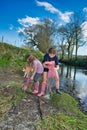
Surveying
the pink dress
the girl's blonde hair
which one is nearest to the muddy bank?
the pink dress

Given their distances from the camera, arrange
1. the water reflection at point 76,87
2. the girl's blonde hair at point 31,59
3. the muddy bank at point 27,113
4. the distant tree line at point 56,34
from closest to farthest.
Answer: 1. the muddy bank at point 27,113
2. the girl's blonde hair at point 31,59
3. the water reflection at point 76,87
4. the distant tree line at point 56,34

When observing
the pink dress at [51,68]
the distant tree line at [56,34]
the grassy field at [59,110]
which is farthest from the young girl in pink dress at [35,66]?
the distant tree line at [56,34]

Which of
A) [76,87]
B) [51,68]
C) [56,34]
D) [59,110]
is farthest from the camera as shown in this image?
[56,34]

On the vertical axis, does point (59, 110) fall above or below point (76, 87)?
above

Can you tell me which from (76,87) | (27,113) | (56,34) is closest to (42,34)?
(56,34)

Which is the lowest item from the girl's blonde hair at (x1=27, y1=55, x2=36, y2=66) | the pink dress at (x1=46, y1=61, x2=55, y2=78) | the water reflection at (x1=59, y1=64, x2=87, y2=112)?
the water reflection at (x1=59, y1=64, x2=87, y2=112)

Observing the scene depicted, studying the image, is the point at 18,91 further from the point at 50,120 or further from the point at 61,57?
the point at 61,57

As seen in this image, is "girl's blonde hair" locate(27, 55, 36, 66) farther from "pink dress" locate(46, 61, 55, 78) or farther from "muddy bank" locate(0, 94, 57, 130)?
"muddy bank" locate(0, 94, 57, 130)

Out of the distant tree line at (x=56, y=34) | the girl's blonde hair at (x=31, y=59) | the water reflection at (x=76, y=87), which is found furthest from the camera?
the distant tree line at (x=56, y=34)

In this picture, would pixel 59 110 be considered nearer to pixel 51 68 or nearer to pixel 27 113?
pixel 27 113

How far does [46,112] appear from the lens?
6629 millimetres

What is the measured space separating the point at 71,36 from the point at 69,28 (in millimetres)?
1515

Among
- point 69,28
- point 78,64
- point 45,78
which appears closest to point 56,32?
point 69,28

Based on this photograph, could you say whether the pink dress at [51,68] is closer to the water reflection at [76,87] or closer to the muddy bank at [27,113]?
the muddy bank at [27,113]
